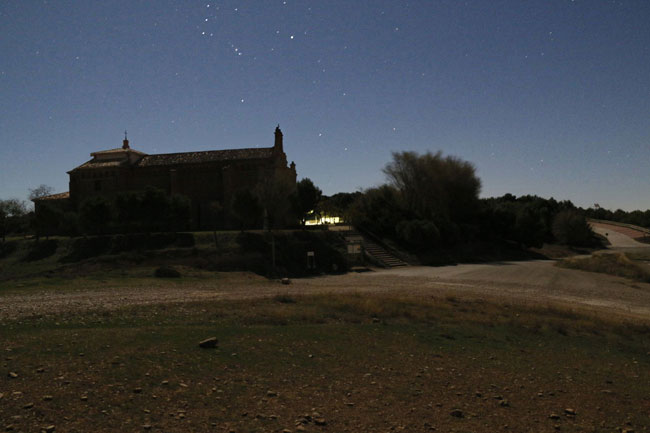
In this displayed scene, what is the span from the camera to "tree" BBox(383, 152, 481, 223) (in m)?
57.1

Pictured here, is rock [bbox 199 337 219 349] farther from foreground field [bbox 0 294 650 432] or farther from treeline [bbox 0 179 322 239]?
treeline [bbox 0 179 322 239]

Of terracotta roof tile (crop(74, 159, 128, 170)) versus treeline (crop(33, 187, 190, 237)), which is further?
terracotta roof tile (crop(74, 159, 128, 170))

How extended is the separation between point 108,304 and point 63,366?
8233mm

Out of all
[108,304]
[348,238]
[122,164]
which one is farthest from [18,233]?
[108,304]

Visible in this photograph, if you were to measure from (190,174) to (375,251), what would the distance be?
28.3 m

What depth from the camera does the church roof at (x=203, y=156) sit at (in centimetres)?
5662

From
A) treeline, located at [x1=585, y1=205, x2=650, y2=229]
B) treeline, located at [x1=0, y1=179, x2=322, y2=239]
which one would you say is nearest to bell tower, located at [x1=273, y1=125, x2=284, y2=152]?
treeline, located at [x1=0, y1=179, x2=322, y2=239]

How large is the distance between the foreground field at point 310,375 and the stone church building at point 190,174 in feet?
140

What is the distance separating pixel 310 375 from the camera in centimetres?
823

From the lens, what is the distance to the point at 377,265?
37781 millimetres

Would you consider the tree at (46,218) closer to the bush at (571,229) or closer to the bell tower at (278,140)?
the bell tower at (278,140)

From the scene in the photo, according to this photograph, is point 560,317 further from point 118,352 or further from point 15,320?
point 15,320

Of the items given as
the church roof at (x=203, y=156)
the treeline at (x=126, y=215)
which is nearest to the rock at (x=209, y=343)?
the treeline at (x=126, y=215)

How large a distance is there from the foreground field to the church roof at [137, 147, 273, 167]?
4448 cm
